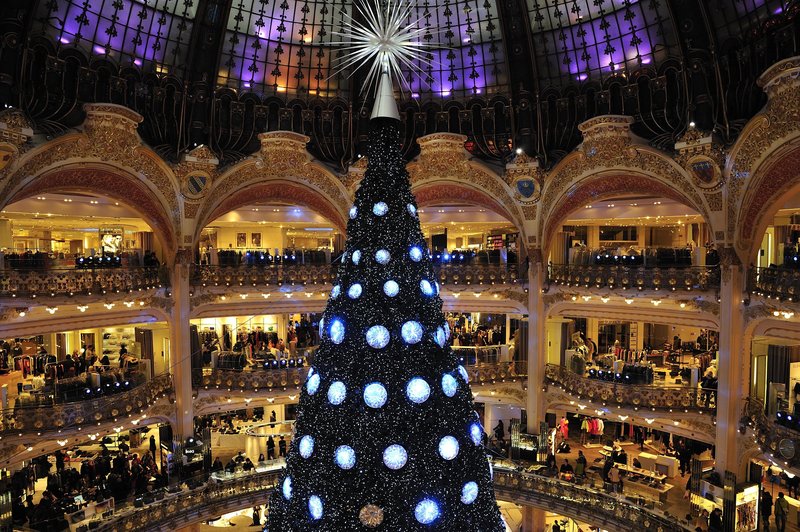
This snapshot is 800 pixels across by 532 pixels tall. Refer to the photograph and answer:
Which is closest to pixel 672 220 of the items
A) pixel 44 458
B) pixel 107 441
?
pixel 107 441

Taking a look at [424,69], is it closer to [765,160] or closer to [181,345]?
[765,160]

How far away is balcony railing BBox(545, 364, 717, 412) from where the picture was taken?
18156mm

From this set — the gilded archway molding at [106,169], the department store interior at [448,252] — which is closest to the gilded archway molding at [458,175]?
the department store interior at [448,252]

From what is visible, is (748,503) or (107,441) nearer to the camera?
(748,503)

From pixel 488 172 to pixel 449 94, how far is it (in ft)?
11.5

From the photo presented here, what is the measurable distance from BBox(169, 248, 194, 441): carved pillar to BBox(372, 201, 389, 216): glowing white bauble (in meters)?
16.7

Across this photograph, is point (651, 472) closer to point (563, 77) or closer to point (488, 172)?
point (488, 172)

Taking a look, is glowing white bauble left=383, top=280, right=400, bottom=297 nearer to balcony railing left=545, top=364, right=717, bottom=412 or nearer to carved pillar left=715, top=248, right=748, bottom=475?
carved pillar left=715, top=248, right=748, bottom=475

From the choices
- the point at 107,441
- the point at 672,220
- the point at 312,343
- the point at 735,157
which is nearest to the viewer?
the point at 735,157

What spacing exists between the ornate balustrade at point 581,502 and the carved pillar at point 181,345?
1106 centimetres

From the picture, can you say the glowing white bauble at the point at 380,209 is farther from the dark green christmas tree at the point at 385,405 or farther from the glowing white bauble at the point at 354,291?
the glowing white bauble at the point at 354,291

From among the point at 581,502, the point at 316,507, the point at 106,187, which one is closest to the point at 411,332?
the point at 316,507

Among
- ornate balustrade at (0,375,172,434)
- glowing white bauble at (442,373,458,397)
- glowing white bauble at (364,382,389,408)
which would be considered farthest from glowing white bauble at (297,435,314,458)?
ornate balustrade at (0,375,172,434)

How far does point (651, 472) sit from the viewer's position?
63.3 ft
